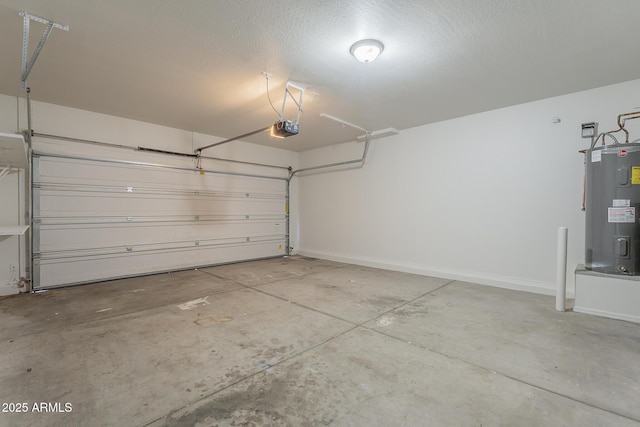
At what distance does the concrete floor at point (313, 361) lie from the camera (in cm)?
147

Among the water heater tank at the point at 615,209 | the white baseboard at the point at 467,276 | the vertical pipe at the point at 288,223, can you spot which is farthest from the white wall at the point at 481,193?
the vertical pipe at the point at 288,223

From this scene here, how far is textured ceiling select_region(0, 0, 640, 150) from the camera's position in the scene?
205 cm

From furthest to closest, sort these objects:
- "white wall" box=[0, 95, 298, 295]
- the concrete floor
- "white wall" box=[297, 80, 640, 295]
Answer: "white wall" box=[0, 95, 298, 295] < "white wall" box=[297, 80, 640, 295] < the concrete floor

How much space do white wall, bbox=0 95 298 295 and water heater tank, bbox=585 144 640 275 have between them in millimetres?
5631

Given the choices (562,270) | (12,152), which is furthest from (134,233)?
(562,270)

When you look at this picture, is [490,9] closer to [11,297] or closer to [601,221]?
[601,221]

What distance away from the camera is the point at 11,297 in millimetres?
3436

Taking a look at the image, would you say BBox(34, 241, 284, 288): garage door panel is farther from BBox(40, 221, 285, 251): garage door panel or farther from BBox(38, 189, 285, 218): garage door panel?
BBox(38, 189, 285, 218): garage door panel

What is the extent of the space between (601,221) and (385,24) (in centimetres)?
299

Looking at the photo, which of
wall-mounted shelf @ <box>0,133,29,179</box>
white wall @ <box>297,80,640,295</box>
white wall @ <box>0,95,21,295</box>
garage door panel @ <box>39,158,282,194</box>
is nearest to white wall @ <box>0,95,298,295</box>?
white wall @ <box>0,95,21,295</box>

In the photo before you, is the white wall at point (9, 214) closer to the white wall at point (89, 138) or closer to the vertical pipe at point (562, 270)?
the white wall at point (89, 138)

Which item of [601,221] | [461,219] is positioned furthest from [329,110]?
[601,221]

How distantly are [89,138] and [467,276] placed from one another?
618 cm

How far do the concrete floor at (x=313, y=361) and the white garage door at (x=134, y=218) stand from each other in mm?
774
